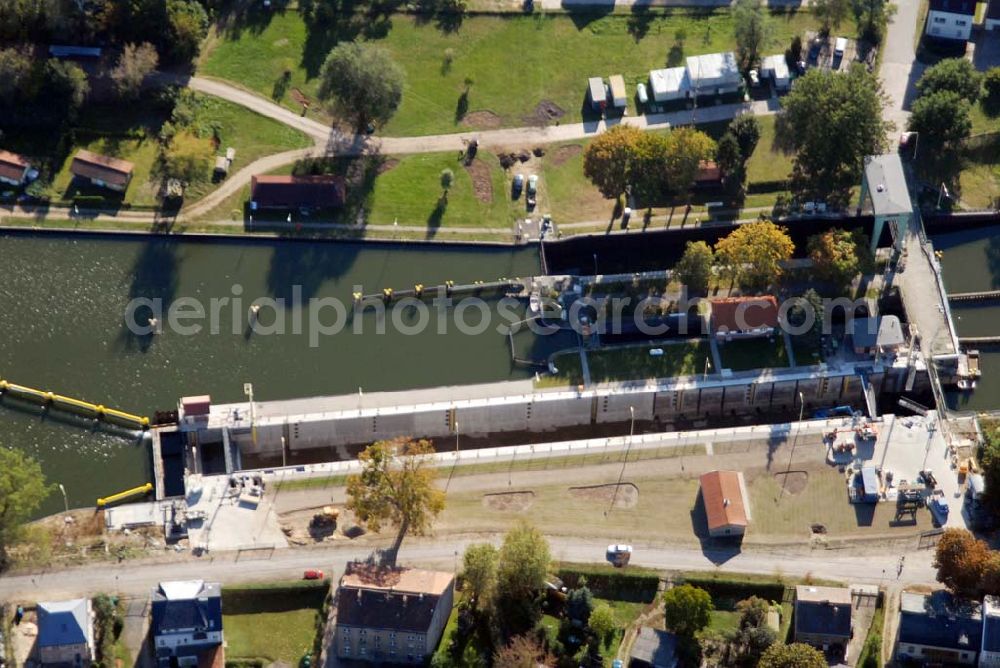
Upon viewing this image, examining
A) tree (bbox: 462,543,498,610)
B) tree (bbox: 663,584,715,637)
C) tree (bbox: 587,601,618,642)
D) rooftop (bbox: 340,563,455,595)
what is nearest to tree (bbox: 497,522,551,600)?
tree (bbox: 462,543,498,610)

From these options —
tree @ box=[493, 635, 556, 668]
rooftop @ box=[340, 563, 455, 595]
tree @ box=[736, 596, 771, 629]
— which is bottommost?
tree @ box=[493, 635, 556, 668]

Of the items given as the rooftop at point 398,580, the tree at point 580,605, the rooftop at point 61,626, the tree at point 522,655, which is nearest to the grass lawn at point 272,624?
the rooftop at point 398,580

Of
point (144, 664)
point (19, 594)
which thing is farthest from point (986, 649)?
point (19, 594)

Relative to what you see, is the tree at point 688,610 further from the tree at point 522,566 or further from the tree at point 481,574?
the tree at point 481,574

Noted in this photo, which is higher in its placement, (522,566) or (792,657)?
(522,566)

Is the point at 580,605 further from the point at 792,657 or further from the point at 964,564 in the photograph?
the point at 964,564

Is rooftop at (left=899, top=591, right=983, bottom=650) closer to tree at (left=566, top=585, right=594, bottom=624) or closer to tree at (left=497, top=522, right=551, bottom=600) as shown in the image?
tree at (left=566, top=585, right=594, bottom=624)

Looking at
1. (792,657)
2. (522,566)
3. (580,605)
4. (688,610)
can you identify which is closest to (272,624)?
(522,566)
